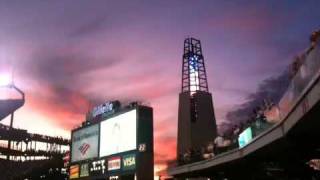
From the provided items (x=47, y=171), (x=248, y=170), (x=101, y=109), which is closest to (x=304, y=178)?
(x=248, y=170)

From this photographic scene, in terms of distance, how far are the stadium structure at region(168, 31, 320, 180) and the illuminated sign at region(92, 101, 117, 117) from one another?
9.66 meters

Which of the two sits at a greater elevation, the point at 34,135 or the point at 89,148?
the point at 34,135

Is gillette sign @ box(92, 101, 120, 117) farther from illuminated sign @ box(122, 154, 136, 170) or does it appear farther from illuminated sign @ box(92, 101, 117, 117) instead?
illuminated sign @ box(122, 154, 136, 170)

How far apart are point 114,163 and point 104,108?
662 centimetres

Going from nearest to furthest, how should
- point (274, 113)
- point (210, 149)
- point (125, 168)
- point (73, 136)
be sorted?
1. point (274, 113)
2. point (125, 168)
3. point (210, 149)
4. point (73, 136)

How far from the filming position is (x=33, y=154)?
106 m

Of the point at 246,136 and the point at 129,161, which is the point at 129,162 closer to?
the point at 129,161

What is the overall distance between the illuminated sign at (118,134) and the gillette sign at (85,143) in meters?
1.40

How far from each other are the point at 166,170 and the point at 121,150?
11853mm

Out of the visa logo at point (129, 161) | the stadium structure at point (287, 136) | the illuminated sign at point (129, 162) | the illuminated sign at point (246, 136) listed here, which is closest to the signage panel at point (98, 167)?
the illuminated sign at point (129, 162)

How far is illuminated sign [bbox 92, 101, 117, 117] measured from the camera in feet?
154

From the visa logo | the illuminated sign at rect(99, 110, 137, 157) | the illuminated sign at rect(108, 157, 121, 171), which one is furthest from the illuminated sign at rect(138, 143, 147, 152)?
the illuminated sign at rect(108, 157, 121, 171)

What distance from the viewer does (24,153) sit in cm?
10462

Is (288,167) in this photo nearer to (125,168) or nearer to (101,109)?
(125,168)
